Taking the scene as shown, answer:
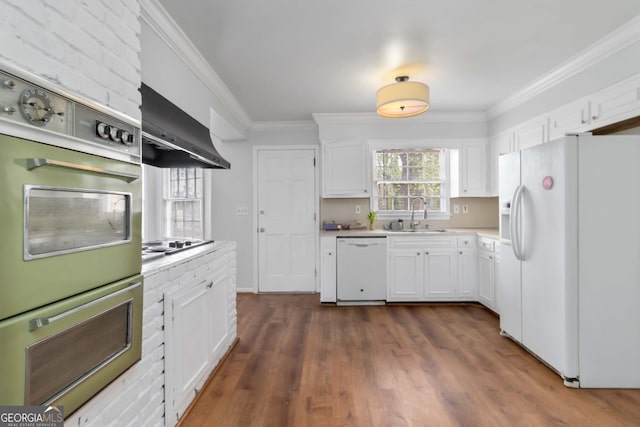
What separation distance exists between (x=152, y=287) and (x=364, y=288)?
2848mm

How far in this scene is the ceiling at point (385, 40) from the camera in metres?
1.98

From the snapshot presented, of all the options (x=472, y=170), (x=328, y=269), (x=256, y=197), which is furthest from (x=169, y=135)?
(x=472, y=170)

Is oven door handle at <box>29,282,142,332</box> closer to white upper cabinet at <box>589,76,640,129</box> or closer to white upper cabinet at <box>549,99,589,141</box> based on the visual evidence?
white upper cabinet at <box>589,76,640,129</box>

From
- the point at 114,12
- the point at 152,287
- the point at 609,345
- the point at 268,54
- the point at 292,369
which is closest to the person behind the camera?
the point at 114,12

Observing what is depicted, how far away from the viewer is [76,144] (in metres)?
Result: 0.97

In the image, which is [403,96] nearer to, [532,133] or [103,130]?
[532,133]

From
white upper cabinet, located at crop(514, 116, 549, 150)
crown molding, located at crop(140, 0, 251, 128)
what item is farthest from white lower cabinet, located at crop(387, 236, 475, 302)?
crown molding, located at crop(140, 0, 251, 128)

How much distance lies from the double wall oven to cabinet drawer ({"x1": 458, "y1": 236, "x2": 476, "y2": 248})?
366cm

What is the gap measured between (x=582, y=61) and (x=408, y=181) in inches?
87.0

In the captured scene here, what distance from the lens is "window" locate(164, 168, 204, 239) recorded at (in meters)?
3.58

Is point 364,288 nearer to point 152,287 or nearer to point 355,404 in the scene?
point 355,404

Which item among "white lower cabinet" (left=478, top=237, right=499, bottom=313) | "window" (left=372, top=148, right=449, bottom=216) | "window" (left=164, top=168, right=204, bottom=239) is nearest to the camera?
"white lower cabinet" (left=478, top=237, right=499, bottom=313)

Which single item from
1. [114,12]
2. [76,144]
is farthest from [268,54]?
[76,144]

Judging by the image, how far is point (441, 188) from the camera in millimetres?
4434
